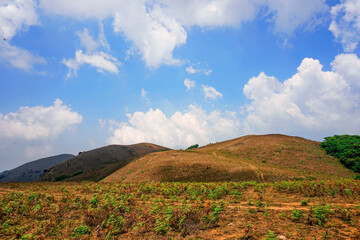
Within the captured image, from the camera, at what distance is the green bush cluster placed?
42522mm

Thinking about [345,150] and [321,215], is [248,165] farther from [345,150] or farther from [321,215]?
[345,150]

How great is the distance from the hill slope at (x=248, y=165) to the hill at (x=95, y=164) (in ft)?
42.9

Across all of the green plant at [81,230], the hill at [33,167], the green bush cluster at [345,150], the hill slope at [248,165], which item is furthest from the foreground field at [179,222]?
the hill at [33,167]

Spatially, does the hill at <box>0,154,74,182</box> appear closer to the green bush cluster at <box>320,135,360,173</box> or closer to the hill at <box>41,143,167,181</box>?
the hill at <box>41,143,167,181</box>

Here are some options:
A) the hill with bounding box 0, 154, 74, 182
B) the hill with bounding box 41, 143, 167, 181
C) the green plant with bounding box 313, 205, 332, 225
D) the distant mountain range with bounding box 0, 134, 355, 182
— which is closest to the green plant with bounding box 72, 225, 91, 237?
the green plant with bounding box 313, 205, 332, 225

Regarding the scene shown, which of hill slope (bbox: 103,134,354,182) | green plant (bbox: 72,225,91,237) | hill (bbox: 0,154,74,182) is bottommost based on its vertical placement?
green plant (bbox: 72,225,91,237)

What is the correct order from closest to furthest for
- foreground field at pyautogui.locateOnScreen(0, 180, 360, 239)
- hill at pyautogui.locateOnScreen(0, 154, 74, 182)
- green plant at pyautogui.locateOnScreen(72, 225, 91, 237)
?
foreground field at pyautogui.locateOnScreen(0, 180, 360, 239)
green plant at pyautogui.locateOnScreen(72, 225, 91, 237)
hill at pyautogui.locateOnScreen(0, 154, 74, 182)

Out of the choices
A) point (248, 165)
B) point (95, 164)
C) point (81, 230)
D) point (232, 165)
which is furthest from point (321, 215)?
point (95, 164)

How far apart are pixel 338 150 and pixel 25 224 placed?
209 ft

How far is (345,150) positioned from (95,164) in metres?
77.8

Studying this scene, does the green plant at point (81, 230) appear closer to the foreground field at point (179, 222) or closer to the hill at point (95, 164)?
the foreground field at point (179, 222)

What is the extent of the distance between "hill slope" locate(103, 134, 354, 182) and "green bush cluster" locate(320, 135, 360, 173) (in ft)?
5.79

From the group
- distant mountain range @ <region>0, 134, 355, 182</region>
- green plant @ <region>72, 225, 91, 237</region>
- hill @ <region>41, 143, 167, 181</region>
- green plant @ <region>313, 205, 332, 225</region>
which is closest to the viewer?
green plant @ <region>72, 225, 91, 237</region>

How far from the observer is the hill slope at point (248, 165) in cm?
3356
